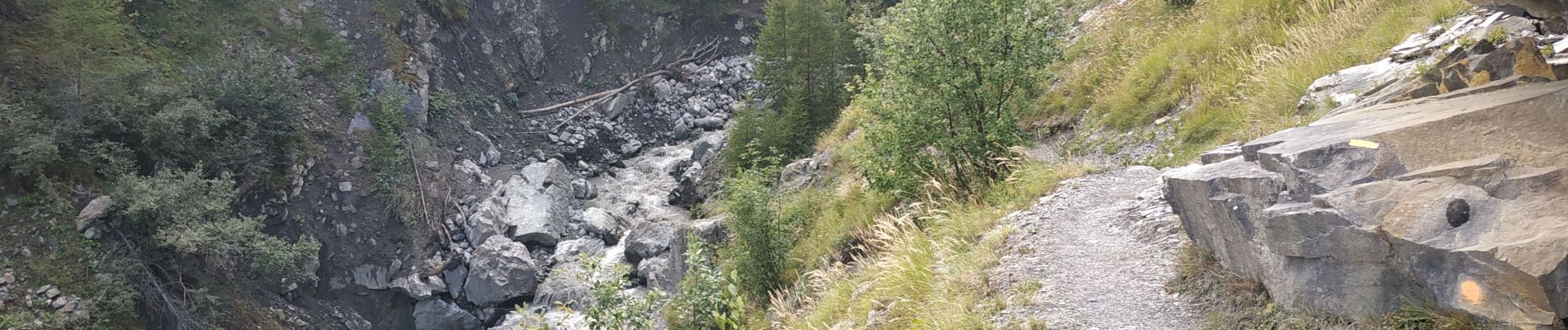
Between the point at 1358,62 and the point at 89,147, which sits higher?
the point at 1358,62

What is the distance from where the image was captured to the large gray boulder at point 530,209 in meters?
18.8

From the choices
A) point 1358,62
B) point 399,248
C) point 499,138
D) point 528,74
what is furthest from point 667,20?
point 1358,62

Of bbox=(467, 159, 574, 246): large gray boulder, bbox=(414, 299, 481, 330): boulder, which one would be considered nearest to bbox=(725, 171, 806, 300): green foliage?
bbox=(414, 299, 481, 330): boulder

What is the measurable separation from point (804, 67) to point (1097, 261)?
15.3 meters

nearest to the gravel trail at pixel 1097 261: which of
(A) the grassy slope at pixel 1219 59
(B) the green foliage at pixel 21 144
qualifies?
(A) the grassy slope at pixel 1219 59

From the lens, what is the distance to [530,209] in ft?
63.9

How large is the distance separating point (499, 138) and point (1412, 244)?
22207 millimetres

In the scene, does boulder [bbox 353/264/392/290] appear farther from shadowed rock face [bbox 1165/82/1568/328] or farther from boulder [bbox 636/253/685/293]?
shadowed rock face [bbox 1165/82/1568/328]

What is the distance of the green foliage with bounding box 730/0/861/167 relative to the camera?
20.0 metres

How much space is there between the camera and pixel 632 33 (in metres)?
29.8

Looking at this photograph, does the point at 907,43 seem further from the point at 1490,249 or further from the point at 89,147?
the point at 89,147

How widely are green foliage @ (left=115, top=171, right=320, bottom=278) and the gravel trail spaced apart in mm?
13929

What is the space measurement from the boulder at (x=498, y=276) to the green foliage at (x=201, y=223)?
10.8 feet

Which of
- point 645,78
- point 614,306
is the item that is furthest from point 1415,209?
point 645,78
